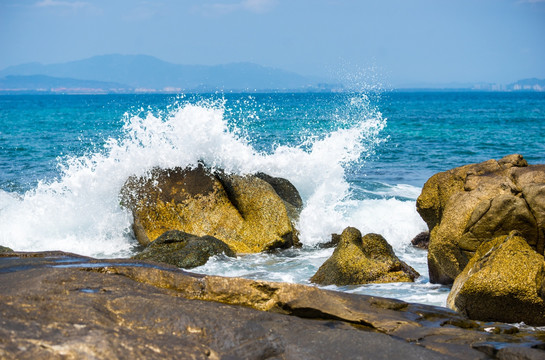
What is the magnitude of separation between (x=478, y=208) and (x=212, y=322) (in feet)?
12.5

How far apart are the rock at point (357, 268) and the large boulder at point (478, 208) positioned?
1.45 feet

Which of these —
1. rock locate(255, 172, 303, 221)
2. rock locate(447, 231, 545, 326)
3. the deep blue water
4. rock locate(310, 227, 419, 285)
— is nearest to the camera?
rock locate(447, 231, 545, 326)

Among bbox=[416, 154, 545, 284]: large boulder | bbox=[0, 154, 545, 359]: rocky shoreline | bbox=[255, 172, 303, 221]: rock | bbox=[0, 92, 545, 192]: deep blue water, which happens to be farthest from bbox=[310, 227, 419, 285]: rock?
bbox=[0, 92, 545, 192]: deep blue water

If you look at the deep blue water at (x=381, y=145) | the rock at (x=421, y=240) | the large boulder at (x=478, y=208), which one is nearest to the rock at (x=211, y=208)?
the rock at (x=421, y=240)

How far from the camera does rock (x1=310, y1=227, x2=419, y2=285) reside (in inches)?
271

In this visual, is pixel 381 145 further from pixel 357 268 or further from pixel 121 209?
pixel 357 268

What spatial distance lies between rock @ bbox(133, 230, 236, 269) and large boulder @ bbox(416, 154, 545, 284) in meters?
2.90

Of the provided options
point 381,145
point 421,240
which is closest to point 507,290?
→ point 421,240

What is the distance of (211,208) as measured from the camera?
9453 mm

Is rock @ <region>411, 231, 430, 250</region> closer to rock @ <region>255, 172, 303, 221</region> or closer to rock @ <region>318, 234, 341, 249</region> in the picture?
rock @ <region>318, 234, 341, 249</region>

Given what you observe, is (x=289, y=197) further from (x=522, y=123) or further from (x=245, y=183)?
(x=522, y=123)

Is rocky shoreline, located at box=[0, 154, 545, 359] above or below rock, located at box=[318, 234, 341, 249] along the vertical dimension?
above

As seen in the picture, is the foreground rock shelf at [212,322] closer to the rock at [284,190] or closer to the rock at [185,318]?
the rock at [185,318]

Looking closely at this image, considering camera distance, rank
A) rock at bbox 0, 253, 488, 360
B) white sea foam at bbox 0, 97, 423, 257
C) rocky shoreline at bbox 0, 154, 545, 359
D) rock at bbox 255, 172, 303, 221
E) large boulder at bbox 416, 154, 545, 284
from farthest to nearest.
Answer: rock at bbox 255, 172, 303, 221
white sea foam at bbox 0, 97, 423, 257
large boulder at bbox 416, 154, 545, 284
rocky shoreline at bbox 0, 154, 545, 359
rock at bbox 0, 253, 488, 360
